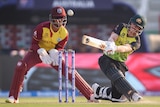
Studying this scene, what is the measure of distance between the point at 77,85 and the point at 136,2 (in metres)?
13.8

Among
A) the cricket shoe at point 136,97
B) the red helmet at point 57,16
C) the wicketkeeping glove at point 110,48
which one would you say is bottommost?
the cricket shoe at point 136,97

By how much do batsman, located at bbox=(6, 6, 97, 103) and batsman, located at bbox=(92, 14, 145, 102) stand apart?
0.36 meters

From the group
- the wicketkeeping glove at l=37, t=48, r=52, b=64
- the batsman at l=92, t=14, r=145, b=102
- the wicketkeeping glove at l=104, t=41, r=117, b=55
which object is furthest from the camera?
the wicketkeeping glove at l=37, t=48, r=52, b=64

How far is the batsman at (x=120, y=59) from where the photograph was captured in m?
10.5

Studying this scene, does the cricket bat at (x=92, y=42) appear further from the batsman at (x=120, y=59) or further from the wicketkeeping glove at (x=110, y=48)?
the batsman at (x=120, y=59)

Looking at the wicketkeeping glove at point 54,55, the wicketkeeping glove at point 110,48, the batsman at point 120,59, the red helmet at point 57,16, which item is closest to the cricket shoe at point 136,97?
the batsman at point 120,59

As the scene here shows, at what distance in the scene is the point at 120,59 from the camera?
10.9 meters

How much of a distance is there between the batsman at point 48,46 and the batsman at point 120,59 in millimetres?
362

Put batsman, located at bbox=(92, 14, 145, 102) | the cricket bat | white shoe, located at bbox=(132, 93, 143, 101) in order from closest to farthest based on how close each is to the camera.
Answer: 1. the cricket bat
2. white shoe, located at bbox=(132, 93, 143, 101)
3. batsman, located at bbox=(92, 14, 145, 102)

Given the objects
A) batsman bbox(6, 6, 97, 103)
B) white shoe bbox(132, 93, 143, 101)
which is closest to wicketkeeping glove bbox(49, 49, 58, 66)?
batsman bbox(6, 6, 97, 103)

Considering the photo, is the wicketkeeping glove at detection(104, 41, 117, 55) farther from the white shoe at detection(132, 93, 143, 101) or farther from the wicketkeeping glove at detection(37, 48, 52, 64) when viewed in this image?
the wicketkeeping glove at detection(37, 48, 52, 64)

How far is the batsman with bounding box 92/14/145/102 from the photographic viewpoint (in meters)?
10.5

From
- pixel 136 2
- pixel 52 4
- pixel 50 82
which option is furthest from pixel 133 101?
pixel 136 2

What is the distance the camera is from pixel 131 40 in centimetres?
1077
